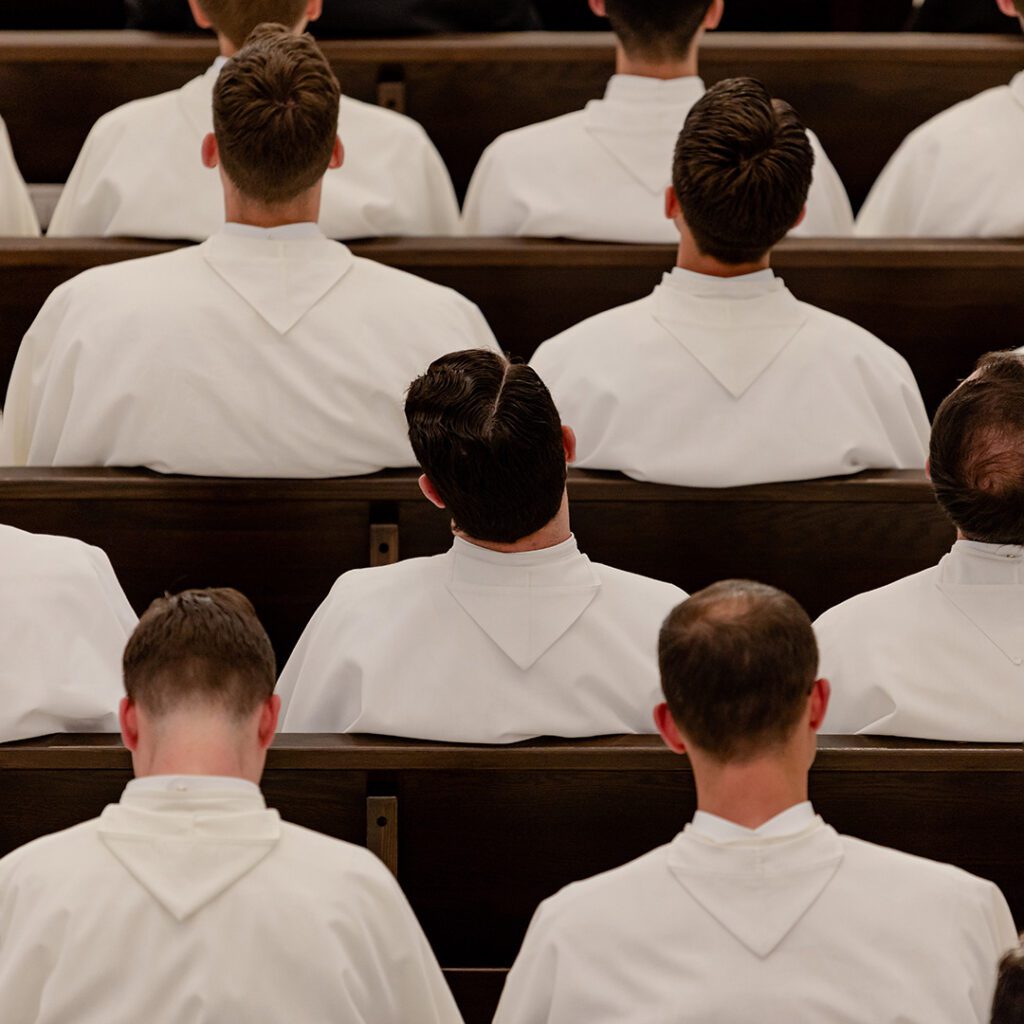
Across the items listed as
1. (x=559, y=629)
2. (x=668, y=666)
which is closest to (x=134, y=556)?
(x=559, y=629)

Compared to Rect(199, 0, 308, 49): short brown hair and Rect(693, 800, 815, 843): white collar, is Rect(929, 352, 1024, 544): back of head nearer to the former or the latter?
Rect(693, 800, 815, 843): white collar

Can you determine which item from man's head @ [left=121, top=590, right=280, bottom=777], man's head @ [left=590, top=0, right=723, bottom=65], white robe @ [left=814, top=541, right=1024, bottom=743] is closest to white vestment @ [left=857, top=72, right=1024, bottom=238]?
man's head @ [left=590, top=0, right=723, bottom=65]

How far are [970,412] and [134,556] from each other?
1.48 meters

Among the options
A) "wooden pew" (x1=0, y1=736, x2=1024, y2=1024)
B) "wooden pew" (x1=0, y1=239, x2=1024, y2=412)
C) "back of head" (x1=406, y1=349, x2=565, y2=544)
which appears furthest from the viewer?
"wooden pew" (x1=0, y1=239, x2=1024, y2=412)

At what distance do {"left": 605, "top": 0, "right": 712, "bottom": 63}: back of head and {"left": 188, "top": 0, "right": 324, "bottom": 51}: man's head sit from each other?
68cm

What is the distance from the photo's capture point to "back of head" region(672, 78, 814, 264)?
3.61 m

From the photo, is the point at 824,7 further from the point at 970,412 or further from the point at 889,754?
the point at 889,754

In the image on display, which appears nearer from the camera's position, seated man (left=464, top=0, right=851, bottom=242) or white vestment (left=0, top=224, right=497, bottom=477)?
white vestment (left=0, top=224, right=497, bottom=477)

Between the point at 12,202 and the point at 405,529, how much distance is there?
1.55 m

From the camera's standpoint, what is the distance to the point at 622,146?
455cm

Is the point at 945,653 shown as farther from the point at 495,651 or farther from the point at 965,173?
the point at 965,173

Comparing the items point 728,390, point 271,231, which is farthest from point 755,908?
point 271,231

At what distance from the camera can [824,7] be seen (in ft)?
19.9

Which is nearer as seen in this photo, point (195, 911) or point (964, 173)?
point (195, 911)
